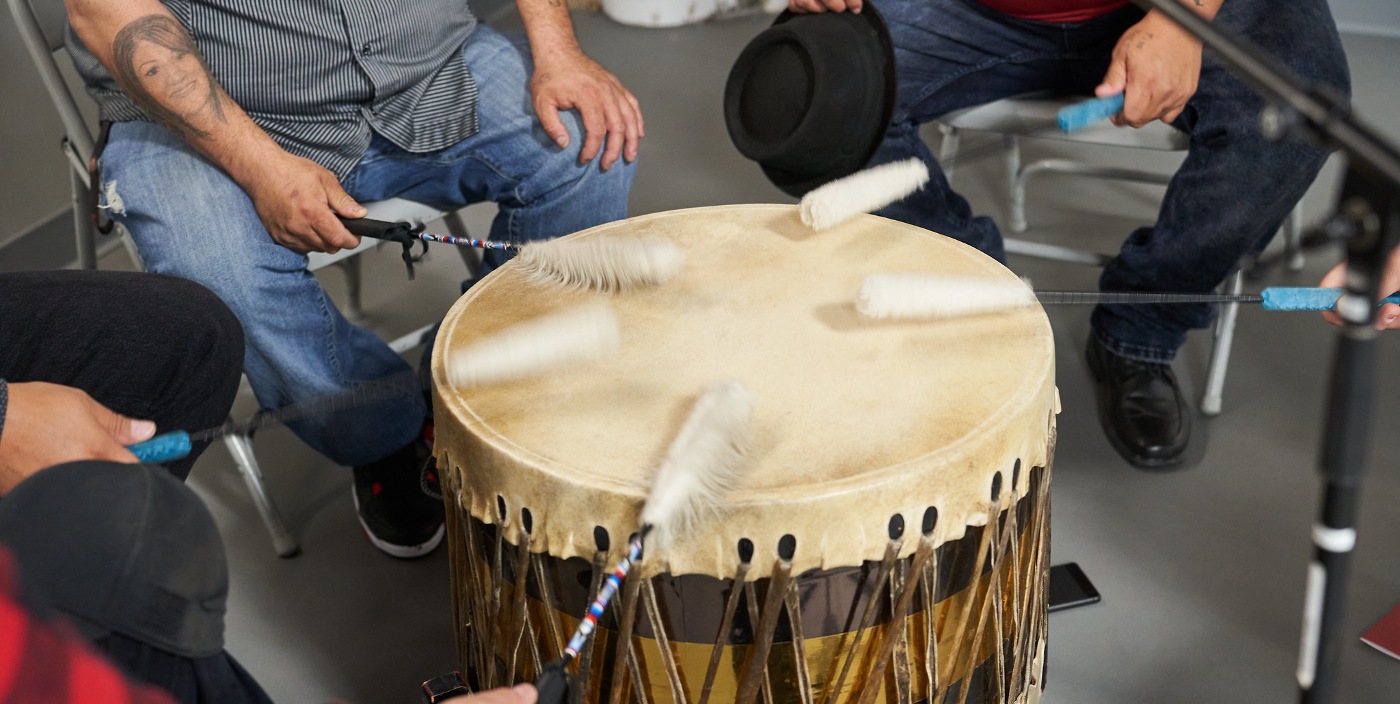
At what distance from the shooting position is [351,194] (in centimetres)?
159

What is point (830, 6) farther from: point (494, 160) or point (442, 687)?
point (442, 687)

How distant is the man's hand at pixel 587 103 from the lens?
64.5 inches

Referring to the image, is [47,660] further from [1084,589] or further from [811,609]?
[1084,589]

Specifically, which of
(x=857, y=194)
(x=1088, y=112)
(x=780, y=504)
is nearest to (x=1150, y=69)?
(x=1088, y=112)

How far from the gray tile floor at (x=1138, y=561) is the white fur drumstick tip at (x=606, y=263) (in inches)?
25.9

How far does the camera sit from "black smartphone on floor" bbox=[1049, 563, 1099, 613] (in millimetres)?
1527

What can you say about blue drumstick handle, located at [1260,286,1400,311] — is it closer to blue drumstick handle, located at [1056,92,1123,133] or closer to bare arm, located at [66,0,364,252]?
blue drumstick handle, located at [1056,92,1123,133]

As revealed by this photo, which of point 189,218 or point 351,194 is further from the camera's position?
point 351,194

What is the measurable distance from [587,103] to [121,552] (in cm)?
111

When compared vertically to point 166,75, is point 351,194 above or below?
below

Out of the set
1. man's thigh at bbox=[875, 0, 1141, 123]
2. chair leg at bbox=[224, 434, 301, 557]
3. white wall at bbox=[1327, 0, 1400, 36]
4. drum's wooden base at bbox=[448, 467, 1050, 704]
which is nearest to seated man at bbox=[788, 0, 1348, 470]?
man's thigh at bbox=[875, 0, 1141, 123]

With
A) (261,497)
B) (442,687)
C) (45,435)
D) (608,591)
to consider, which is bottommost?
(261,497)

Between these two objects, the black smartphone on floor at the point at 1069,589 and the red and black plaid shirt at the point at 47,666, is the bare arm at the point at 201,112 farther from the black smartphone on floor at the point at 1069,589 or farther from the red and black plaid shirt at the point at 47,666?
the black smartphone on floor at the point at 1069,589

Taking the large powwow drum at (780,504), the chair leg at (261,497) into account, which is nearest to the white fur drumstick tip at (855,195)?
the large powwow drum at (780,504)
